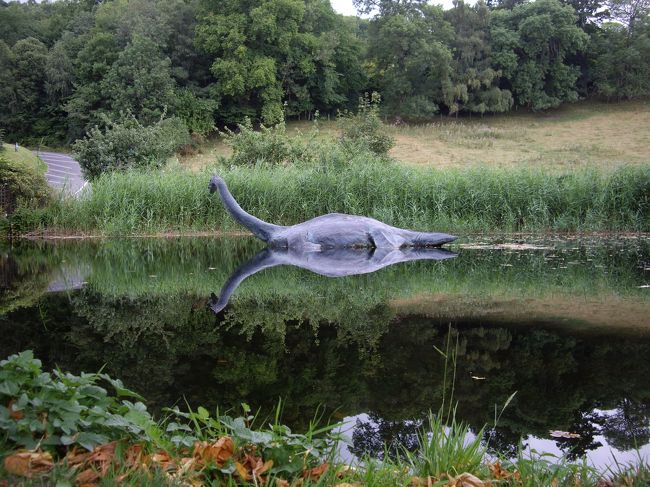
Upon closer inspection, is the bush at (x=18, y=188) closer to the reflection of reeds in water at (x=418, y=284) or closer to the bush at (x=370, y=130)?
the reflection of reeds in water at (x=418, y=284)

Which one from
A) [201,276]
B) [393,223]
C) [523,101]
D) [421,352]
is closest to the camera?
[421,352]

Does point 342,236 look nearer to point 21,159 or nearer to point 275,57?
point 21,159

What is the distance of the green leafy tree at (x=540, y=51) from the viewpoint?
1938 inches

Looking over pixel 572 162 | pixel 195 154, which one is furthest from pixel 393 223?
pixel 195 154

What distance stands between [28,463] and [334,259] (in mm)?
8065

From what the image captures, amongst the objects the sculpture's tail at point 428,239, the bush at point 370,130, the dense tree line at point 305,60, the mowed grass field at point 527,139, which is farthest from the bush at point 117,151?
the dense tree line at point 305,60

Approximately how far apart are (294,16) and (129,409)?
4737 centimetres

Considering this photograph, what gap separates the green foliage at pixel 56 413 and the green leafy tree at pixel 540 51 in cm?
5052

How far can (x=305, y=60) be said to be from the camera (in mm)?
47312

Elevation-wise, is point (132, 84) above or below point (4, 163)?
above

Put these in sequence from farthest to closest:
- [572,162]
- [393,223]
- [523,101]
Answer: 1. [523,101]
2. [572,162]
3. [393,223]

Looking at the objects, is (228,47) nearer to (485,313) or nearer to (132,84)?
(132,84)

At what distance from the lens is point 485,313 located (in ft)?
20.7

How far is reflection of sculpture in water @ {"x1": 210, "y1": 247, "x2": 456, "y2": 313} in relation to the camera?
8.95m
